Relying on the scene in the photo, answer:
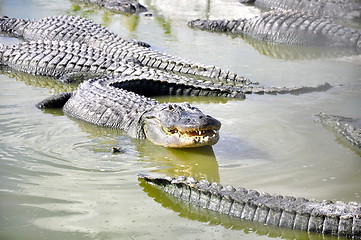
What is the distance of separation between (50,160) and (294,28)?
7769 mm

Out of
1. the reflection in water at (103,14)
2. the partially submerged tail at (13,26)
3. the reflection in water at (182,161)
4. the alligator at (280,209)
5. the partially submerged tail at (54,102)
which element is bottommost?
the reflection in water at (103,14)

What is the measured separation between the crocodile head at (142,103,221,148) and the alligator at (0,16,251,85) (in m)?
2.75

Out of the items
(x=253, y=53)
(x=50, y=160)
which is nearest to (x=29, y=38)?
(x=253, y=53)

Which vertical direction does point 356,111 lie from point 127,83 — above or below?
above

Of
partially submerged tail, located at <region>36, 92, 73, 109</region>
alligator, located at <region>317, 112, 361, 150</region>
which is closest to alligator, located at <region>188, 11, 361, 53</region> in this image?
alligator, located at <region>317, 112, 361, 150</region>

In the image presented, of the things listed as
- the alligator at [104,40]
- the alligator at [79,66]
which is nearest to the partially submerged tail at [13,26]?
the alligator at [104,40]

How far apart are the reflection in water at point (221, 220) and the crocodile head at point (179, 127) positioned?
973mm

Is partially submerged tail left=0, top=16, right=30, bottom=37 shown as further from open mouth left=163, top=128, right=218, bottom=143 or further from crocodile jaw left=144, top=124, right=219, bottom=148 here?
open mouth left=163, top=128, right=218, bottom=143

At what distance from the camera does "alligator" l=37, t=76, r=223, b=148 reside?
564 centimetres

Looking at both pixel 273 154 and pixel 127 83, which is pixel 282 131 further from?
pixel 127 83

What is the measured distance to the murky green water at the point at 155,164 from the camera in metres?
4.20

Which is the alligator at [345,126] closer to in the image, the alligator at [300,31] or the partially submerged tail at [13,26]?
the alligator at [300,31]

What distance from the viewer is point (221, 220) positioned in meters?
4.25

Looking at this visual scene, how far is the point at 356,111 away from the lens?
7207 millimetres
